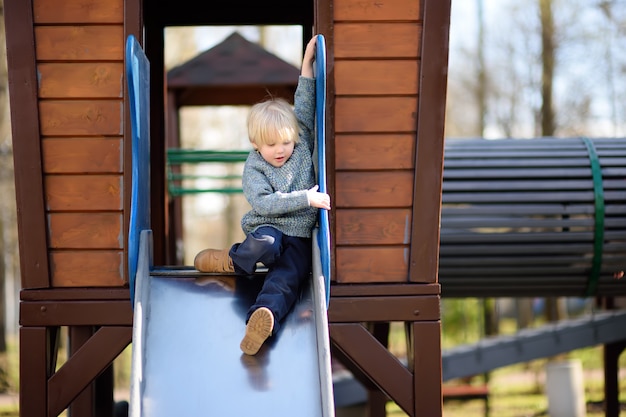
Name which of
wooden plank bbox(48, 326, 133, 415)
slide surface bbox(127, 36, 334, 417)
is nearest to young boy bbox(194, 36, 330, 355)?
slide surface bbox(127, 36, 334, 417)

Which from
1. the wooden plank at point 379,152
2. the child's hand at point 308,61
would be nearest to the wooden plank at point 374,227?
the wooden plank at point 379,152

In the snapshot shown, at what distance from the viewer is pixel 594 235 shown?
277 inches

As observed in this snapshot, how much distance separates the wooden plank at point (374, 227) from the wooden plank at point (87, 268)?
1201mm

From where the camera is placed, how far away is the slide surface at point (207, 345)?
375 centimetres

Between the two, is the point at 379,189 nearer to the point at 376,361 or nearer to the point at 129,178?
the point at 376,361

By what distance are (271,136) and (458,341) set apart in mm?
15157

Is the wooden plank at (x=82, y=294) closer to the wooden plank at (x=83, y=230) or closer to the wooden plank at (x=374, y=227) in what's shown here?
the wooden plank at (x=83, y=230)

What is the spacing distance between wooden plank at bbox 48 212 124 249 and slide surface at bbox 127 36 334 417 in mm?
294

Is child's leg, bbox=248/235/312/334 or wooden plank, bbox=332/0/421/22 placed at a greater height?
wooden plank, bbox=332/0/421/22

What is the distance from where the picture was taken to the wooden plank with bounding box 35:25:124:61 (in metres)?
4.70

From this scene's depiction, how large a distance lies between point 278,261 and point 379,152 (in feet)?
2.88

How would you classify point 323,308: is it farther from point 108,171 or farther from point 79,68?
point 79,68

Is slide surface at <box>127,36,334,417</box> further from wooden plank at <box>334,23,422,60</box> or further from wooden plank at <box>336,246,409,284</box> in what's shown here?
wooden plank at <box>334,23,422,60</box>

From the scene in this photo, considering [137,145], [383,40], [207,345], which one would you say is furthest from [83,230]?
[383,40]
